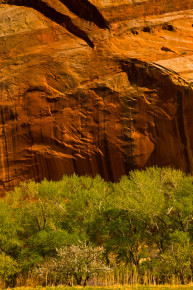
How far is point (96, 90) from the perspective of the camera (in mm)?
24141

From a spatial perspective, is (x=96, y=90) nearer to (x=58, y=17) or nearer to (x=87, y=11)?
(x=87, y=11)

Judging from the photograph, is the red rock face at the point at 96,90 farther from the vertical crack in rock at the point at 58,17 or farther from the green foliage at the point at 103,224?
the green foliage at the point at 103,224

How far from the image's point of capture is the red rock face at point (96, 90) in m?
23.5

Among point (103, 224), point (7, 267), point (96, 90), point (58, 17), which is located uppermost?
point (58, 17)

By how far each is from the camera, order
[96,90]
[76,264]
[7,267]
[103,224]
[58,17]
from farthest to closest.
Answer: [58,17]
[96,90]
[103,224]
[7,267]
[76,264]

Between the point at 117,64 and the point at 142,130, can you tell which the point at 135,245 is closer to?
the point at 142,130

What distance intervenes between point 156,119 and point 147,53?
3903 millimetres

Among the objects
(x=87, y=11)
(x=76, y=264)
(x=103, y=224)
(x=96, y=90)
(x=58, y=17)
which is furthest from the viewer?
(x=58, y=17)

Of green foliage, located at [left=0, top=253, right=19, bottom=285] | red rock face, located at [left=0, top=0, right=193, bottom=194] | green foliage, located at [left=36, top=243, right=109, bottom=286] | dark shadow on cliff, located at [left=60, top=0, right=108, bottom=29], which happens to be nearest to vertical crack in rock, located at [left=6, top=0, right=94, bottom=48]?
red rock face, located at [left=0, top=0, right=193, bottom=194]

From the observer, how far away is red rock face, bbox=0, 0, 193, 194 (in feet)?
76.9

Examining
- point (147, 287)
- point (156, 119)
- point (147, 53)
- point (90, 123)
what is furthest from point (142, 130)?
point (147, 287)

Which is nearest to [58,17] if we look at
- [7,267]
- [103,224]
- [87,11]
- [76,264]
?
[87,11]

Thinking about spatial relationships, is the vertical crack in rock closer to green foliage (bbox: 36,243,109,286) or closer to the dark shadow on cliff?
the dark shadow on cliff

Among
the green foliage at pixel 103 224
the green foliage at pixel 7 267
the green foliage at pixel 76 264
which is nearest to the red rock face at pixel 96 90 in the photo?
the green foliage at pixel 103 224
